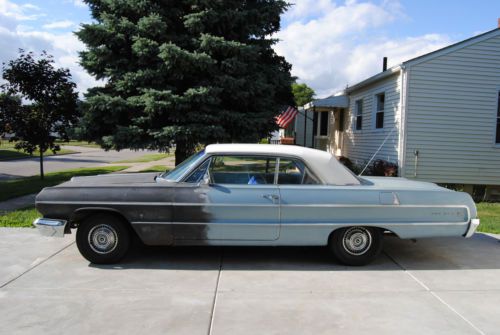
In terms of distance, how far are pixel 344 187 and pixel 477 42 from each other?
889 centimetres

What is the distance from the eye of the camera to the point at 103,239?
5.30m

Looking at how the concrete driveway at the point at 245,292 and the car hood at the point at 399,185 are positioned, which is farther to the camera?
the car hood at the point at 399,185

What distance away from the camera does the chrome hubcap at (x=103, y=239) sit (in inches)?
208

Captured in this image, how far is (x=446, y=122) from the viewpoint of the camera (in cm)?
1206

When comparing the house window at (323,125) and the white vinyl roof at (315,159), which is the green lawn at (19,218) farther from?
the house window at (323,125)

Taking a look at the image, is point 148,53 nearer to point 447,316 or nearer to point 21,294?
point 21,294

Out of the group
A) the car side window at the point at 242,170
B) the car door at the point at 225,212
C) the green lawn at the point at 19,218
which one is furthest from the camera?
the green lawn at the point at 19,218

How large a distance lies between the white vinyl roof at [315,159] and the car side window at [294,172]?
76 mm

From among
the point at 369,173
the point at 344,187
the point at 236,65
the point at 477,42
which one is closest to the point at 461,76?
the point at 477,42

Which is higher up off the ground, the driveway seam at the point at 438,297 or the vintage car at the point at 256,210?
the vintage car at the point at 256,210

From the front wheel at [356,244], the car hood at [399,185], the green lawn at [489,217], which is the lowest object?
the green lawn at [489,217]

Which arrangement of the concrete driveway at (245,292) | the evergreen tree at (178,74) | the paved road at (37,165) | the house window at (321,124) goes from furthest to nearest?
the house window at (321,124)
the paved road at (37,165)
the evergreen tree at (178,74)
the concrete driveway at (245,292)

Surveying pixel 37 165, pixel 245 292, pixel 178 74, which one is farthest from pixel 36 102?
pixel 245 292

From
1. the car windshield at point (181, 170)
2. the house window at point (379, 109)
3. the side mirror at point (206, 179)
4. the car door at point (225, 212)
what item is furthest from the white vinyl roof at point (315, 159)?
the house window at point (379, 109)
